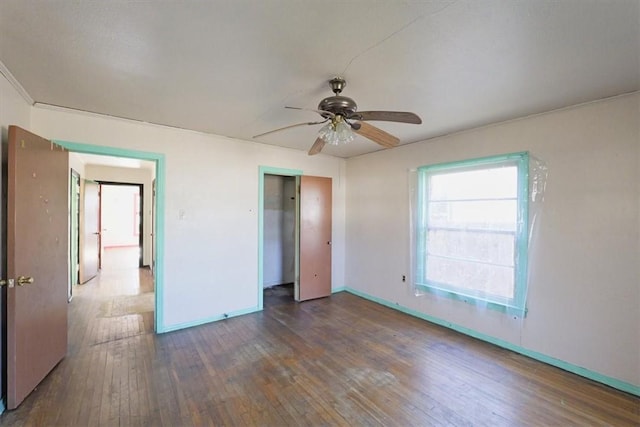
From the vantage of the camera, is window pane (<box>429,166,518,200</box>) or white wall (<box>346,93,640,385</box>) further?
window pane (<box>429,166,518,200</box>)

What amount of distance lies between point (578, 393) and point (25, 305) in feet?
14.1

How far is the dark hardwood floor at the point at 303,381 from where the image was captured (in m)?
1.95

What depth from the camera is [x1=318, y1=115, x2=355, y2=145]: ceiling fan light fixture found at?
2.12m

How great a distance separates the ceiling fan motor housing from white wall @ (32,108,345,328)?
2166mm

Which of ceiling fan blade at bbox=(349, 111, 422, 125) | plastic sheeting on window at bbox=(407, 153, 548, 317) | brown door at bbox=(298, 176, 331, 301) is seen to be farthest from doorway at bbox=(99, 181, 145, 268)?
ceiling fan blade at bbox=(349, 111, 422, 125)

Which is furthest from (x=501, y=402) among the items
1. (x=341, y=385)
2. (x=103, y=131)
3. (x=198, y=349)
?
(x=103, y=131)

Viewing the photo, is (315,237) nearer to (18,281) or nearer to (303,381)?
(303,381)

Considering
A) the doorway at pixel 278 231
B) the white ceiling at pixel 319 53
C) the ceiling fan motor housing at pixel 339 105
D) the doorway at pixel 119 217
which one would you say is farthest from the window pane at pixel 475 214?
the doorway at pixel 119 217

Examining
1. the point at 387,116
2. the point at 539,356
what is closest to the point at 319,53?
the point at 387,116

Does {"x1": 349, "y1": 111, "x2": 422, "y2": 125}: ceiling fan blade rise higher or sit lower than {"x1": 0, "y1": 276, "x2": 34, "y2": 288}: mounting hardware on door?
higher

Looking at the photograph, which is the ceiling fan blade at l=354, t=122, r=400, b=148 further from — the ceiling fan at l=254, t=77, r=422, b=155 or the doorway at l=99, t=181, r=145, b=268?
the doorway at l=99, t=181, r=145, b=268

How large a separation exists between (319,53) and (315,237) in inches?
127

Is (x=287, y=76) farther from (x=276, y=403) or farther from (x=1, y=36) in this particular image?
(x=276, y=403)

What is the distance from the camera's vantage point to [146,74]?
80.5 inches
